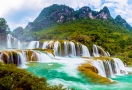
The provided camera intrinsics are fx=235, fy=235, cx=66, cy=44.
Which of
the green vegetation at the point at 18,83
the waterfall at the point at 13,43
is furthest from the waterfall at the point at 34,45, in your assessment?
the green vegetation at the point at 18,83

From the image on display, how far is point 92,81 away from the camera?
64.8 ft

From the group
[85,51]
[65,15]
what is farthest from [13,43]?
[65,15]

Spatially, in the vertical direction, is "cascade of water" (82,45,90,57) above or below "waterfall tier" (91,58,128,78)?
above

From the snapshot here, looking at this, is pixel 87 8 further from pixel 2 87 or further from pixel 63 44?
pixel 2 87

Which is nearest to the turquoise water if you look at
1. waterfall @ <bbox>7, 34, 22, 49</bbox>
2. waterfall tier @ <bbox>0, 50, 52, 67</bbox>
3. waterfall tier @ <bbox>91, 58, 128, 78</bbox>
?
waterfall tier @ <bbox>0, 50, 52, 67</bbox>

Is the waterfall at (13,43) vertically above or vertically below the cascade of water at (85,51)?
above

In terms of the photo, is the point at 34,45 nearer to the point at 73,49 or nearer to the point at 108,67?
the point at 73,49

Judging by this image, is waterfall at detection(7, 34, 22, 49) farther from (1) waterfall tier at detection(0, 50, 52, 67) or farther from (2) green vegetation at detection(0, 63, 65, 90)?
(2) green vegetation at detection(0, 63, 65, 90)

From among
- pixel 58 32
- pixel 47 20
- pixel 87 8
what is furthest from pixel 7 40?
pixel 87 8

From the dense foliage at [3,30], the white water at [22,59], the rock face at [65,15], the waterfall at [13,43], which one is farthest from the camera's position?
the rock face at [65,15]

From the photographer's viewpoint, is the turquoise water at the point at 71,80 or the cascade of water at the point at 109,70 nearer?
the turquoise water at the point at 71,80

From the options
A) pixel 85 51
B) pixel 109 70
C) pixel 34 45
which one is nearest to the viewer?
pixel 109 70

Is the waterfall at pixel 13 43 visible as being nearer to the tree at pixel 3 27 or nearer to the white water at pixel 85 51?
the tree at pixel 3 27

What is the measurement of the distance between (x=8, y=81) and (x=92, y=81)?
36.1ft
